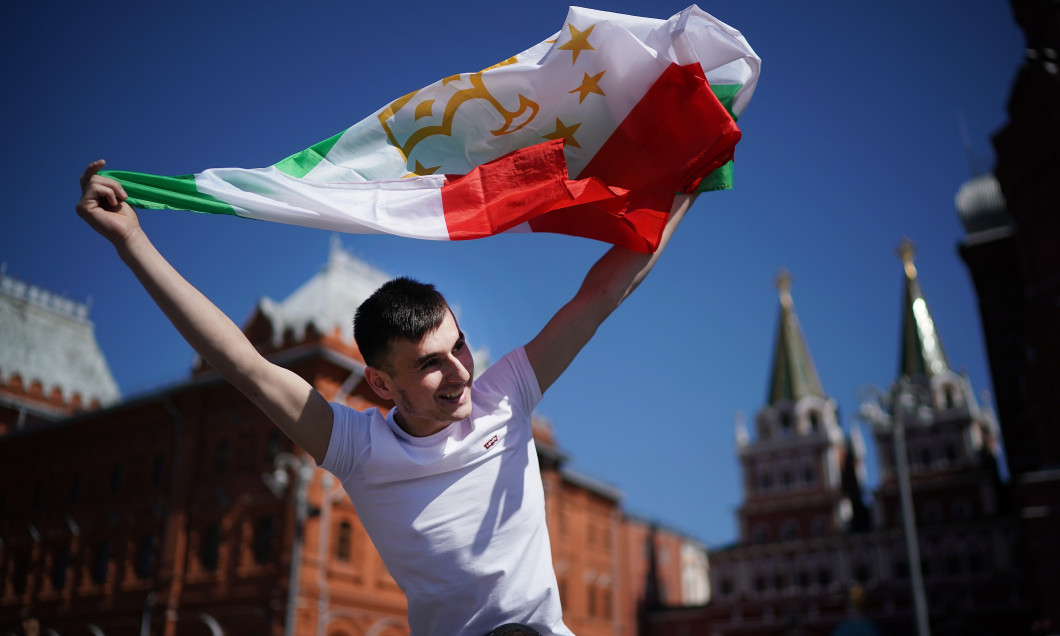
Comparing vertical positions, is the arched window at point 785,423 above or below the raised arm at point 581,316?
above

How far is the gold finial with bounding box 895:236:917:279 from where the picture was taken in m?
52.7

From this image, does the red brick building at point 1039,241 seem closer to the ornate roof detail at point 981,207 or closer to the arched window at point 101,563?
the ornate roof detail at point 981,207

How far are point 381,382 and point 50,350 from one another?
2796 centimetres

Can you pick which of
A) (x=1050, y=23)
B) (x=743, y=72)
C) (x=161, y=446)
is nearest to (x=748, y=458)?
(x=1050, y=23)

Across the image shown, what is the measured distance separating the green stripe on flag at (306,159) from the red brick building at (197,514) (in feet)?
67.6

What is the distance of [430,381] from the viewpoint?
6.39 feet

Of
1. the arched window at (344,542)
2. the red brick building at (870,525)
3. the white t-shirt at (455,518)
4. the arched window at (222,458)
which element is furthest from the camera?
the red brick building at (870,525)

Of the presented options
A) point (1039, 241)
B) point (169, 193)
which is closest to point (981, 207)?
point (1039, 241)

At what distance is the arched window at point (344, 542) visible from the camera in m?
24.7

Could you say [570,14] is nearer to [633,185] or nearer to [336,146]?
[633,185]

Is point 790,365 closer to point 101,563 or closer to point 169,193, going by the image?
point 101,563

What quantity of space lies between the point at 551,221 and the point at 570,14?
0.71 meters

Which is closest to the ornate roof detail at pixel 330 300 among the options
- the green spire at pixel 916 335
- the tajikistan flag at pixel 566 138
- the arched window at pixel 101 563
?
the arched window at pixel 101 563

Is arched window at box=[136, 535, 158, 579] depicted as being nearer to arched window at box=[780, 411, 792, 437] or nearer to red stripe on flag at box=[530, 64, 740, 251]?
red stripe on flag at box=[530, 64, 740, 251]
